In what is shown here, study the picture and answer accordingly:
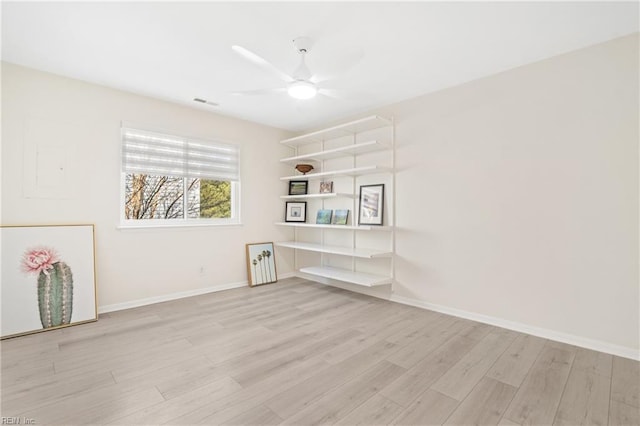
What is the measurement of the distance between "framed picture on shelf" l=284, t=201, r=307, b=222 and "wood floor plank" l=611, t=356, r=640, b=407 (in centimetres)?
386

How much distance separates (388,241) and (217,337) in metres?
2.31

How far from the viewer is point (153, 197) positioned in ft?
12.6

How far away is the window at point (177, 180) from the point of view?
11.9 feet

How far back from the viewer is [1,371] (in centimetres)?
212

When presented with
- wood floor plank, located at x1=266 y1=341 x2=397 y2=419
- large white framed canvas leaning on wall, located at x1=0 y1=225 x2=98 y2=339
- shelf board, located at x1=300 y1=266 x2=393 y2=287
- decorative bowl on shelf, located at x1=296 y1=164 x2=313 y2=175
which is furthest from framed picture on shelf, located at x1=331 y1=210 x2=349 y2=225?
large white framed canvas leaning on wall, located at x1=0 y1=225 x2=98 y2=339

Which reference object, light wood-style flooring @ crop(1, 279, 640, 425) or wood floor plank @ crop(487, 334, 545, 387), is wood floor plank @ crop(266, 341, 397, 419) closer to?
light wood-style flooring @ crop(1, 279, 640, 425)

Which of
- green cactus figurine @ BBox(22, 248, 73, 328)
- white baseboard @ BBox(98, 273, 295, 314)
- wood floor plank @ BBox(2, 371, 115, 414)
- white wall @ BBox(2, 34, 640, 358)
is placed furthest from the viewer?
white baseboard @ BBox(98, 273, 295, 314)

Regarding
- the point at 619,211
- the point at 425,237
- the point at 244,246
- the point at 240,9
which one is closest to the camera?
the point at 240,9

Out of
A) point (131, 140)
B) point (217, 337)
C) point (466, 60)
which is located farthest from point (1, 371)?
point (466, 60)

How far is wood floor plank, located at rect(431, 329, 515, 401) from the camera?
1941 millimetres

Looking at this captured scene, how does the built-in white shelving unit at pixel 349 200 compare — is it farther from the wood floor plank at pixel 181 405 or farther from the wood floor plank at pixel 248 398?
the wood floor plank at pixel 181 405

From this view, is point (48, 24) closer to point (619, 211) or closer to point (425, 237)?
point (425, 237)

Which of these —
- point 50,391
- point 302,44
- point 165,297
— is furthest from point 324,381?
point 165,297

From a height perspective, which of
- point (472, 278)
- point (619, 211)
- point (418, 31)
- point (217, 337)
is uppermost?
point (418, 31)
